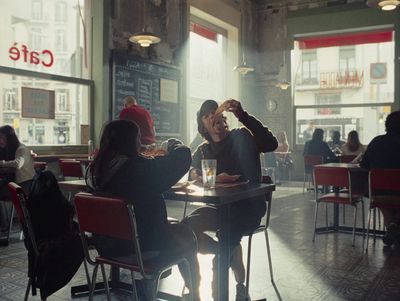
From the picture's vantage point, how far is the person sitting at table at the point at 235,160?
2482 mm

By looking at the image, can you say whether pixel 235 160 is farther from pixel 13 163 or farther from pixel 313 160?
pixel 313 160

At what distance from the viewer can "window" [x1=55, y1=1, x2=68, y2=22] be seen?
5930 mm

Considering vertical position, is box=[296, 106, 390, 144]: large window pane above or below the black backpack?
above

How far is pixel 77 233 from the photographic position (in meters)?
2.24

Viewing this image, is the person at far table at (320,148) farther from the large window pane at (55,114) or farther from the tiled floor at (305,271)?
the large window pane at (55,114)

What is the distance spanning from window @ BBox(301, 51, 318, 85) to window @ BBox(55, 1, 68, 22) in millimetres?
6502

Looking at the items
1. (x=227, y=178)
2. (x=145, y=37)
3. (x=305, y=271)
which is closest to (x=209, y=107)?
(x=227, y=178)

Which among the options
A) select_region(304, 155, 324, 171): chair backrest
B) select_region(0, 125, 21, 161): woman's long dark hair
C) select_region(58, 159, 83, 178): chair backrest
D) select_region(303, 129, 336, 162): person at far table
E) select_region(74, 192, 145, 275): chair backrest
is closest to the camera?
select_region(74, 192, 145, 275): chair backrest

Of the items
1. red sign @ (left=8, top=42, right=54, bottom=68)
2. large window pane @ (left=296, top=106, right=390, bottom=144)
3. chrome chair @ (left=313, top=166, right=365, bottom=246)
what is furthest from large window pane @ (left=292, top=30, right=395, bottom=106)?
red sign @ (left=8, top=42, right=54, bottom=68)

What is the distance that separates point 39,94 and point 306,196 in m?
4.65

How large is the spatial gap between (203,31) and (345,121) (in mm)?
4073

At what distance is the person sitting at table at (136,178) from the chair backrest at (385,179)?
232cm

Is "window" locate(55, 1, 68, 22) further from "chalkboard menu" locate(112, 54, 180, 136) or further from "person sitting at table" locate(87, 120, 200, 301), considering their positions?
"person sitting at table" locate(87, 120, 200, 301)

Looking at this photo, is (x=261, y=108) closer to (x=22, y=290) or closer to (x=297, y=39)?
(x=297, y=39)
